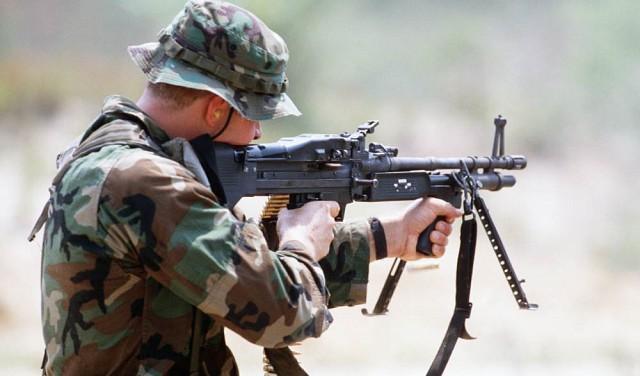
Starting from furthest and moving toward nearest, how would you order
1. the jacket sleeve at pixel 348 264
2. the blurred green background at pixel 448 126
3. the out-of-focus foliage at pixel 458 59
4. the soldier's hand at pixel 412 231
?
the out-of-focus foliage at pixel 458 59 < the blurred green background at pixel 448 126 < the soldier's hand at pixel 412 231 < the jacket sleeve at pixel 348 264

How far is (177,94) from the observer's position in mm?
2873

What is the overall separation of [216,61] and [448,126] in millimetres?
6482

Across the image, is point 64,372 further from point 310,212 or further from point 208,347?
point 310,212

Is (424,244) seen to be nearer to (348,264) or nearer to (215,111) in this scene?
(348,264)

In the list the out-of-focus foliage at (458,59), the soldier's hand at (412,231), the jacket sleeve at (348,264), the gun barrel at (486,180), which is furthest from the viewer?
the out-of-focus foliage at (458,59)

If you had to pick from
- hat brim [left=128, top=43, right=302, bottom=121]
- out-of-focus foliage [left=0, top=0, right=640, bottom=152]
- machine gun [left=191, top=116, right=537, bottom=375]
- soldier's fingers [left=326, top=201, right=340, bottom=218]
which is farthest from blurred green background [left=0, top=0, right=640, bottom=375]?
hat brim [left=128, top=43, right=302, bottom=121]

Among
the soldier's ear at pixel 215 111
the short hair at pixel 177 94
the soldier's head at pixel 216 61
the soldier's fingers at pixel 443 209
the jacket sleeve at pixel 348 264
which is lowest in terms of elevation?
the jacket sleeve at pixel 348 264

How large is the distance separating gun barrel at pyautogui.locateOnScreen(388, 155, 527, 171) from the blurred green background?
3304 millimetres

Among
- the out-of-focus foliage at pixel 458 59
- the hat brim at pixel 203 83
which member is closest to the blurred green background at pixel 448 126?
the out-of-focus foliage at pixel 458 59

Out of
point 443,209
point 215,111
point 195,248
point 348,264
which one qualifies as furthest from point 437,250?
point 195,248

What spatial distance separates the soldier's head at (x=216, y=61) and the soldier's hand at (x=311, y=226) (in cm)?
34

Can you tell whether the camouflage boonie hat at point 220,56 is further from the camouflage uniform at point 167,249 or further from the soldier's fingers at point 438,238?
the soldier's fingers at point 438,238

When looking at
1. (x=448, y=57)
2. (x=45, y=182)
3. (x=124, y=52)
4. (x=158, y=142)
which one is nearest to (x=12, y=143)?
(x=45, y=182)

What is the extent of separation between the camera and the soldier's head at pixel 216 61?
2.83m
